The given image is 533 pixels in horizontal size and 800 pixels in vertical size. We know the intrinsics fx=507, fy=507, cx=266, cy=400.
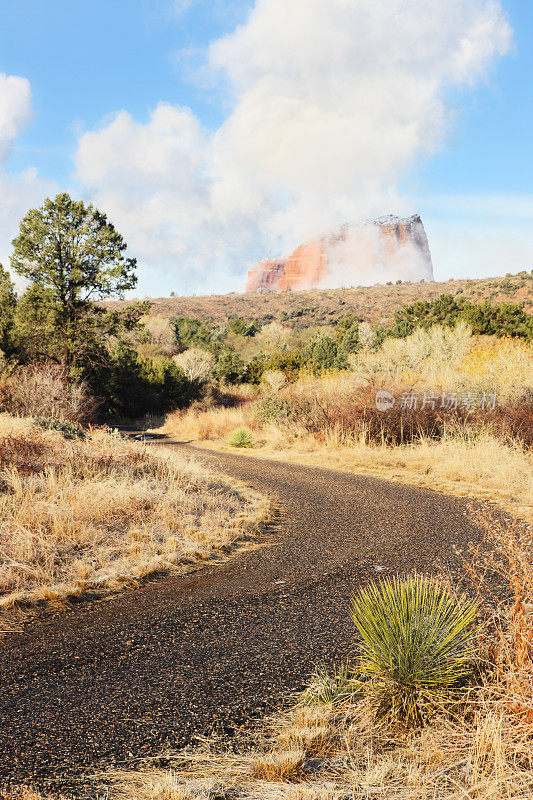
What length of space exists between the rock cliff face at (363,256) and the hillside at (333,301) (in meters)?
84.9

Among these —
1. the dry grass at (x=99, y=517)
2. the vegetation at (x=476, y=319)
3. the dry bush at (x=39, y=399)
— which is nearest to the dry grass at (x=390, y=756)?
the dry grass at (x=99, y=517)

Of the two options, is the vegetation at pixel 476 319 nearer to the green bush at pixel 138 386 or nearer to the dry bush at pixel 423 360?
the dry bush at pixel 423 360

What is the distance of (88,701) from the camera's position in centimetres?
272

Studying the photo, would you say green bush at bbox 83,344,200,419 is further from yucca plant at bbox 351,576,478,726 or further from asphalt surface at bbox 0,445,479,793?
yucca plant at bbox 351,576,478,726

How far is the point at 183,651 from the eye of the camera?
10.8 ft

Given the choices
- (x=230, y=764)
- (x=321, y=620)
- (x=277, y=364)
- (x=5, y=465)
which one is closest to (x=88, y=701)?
(x=230, y=764)

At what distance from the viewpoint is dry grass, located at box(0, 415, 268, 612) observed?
4.56 m

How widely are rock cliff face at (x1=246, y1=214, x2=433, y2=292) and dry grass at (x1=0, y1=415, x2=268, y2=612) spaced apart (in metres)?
143

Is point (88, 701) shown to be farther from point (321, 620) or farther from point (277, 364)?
point (277, 364)

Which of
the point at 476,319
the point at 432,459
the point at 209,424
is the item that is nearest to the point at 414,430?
the point at 432,459

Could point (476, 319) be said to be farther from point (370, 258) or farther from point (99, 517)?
point (370, 258)

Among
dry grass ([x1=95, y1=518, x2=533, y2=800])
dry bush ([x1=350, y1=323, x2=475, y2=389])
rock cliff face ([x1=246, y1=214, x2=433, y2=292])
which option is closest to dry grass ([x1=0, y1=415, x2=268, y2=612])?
dry grass ([x1=95, y1=518, x2=533, y2=800])

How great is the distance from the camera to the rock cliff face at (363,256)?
488ft

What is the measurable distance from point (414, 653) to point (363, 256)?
15630cm
